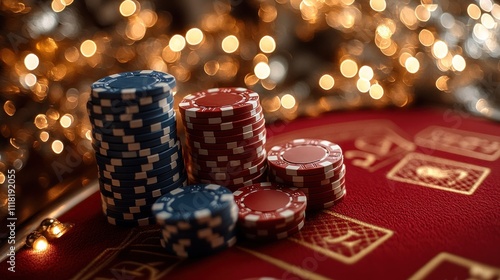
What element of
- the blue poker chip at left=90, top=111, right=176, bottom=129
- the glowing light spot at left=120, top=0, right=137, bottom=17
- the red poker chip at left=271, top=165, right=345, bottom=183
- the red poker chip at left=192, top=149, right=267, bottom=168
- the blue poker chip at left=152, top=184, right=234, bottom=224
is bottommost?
the red poker chip at left=271, top=165, right=345, bottom=183

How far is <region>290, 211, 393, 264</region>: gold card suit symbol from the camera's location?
2018mm

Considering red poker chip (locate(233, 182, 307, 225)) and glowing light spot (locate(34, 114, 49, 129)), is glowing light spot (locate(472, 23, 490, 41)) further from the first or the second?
glowing light spot (locate(34, 114, 49, 129))

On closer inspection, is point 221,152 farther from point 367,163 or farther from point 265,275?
point 367,163

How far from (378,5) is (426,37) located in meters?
0.32

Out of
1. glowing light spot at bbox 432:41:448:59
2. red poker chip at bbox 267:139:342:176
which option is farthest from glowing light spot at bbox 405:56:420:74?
red poker chip at bbox 267:139:342:176

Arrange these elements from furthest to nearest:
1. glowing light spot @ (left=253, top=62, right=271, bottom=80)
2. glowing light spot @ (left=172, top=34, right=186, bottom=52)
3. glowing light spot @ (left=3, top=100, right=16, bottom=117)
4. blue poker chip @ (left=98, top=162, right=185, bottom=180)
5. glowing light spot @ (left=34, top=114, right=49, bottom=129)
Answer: glowing light spot @ (left=253, top=62, right=271, bottom=80)
glowing light spot @ (left=172, top=34, right=186, bottom=52)
glowing light spot @ (left=34, top=114, right=49, bottom=129)
glowing light spot @ (left=3, top=100, right=16, bottom=117)
blue poker chip @ (left=98, top=162, right=185, bottom=180)

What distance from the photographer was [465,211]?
7.28 ft

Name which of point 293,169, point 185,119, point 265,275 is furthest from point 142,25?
point 265,275

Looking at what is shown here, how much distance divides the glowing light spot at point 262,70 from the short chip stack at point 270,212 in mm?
1251

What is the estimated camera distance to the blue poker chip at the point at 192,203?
199 cm

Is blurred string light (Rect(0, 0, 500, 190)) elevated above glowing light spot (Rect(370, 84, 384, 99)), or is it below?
above

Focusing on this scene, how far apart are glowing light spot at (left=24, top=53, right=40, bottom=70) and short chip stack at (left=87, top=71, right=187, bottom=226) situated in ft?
1.97

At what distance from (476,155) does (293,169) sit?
3.16ft

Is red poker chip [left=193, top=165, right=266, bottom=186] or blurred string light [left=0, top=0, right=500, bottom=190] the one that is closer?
red poker chip [left=193, top=165, right=266, bottom=186]
